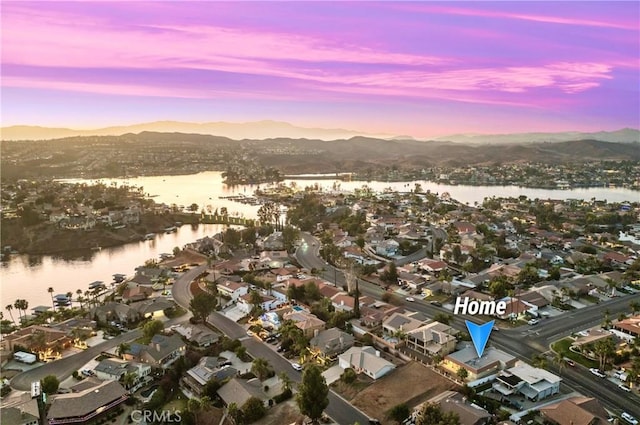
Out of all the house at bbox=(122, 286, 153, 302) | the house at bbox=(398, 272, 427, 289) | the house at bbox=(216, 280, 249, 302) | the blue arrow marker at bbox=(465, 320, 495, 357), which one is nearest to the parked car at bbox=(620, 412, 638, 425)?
the blue arrow marker at bbox=(465, 320, 495, 357)

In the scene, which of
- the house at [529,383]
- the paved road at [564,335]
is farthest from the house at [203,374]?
the paved road at [564,335]

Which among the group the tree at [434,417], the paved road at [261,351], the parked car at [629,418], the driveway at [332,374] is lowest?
the paved road at [261,351]

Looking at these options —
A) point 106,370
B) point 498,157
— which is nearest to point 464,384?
point 106,370

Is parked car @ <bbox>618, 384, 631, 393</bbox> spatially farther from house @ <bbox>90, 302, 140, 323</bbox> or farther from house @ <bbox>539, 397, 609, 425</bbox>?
house @ <bbox>90, 302, 140, 323</bbox>

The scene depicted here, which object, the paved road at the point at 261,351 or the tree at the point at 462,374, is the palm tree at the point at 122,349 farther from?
the tree at the point at 462,374

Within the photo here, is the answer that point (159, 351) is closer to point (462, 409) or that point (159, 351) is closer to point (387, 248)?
point (462, 409)

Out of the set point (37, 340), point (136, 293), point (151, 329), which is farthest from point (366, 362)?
point (136, 293)
